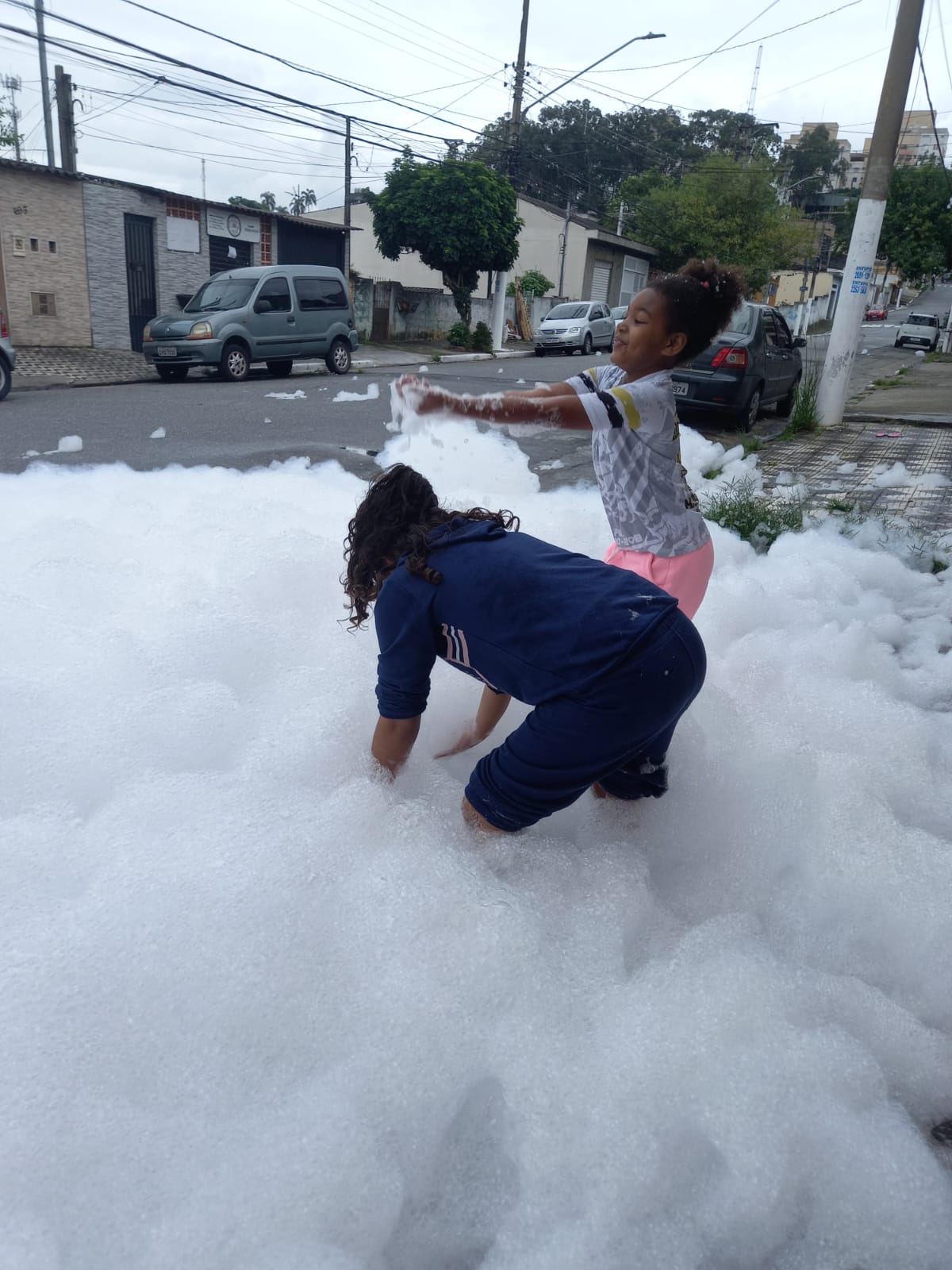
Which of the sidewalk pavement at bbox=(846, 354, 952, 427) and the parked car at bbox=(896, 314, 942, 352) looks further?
the parked car at bbox=(896, 314, 942, 352)

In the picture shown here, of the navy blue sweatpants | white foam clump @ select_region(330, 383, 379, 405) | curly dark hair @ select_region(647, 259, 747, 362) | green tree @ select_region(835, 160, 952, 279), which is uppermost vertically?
green tree @ select_region(835, 160, 952, 279)

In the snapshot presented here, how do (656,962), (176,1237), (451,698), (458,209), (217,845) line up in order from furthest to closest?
(458,209), (451,698), (217,845), (656,962), (176,1237)

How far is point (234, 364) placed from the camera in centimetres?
1390

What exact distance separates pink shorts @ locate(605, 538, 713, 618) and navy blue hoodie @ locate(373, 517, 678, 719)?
19.3 inches

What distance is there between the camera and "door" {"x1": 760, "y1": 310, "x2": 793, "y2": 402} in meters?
10.0

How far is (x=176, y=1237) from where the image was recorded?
141 cm

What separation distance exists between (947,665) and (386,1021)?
255cm

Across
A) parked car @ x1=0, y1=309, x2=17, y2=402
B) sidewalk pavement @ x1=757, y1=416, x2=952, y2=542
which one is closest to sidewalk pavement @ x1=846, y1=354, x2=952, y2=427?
sidewalk pavement @ x1=757, y1=416, x2=952, y2=542

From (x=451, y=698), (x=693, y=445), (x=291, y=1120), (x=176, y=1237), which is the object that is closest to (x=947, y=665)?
(x=451, y=698)

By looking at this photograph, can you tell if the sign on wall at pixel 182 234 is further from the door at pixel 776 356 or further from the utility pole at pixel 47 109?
the door at pixel 776 356

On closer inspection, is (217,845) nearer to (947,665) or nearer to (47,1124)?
(47,1124)

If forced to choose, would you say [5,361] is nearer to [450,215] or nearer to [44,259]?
[44,259]

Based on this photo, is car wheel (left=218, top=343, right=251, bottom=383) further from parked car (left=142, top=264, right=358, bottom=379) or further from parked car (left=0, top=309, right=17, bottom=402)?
parked car (left=0, top=309, right=17, bottom=402)

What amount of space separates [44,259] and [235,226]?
4664 millimetres
